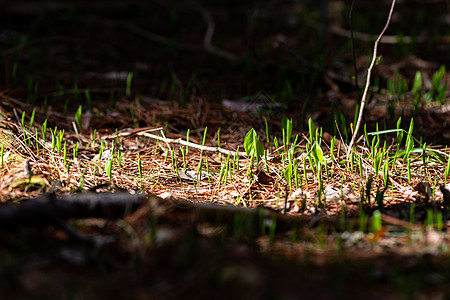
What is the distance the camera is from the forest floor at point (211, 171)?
57.7 inches

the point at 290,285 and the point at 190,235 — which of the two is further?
the point at 190,235

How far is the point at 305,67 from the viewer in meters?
4.19

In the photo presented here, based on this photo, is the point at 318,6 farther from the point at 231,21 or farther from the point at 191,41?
the point at 191,41

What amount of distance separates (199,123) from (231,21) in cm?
312

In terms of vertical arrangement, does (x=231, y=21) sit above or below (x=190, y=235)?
above

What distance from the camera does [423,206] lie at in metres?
2.13

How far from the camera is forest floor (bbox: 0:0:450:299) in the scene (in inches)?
57.7

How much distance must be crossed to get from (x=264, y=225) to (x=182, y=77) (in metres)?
2.60

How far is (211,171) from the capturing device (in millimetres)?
2594

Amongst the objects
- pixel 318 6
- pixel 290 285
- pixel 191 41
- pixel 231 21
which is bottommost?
pixel 290 285

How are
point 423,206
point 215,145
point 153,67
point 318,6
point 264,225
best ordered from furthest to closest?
1. point 318,6
2. point 153,67
3. point 215,145
4. point 423,206
5. point 264,225

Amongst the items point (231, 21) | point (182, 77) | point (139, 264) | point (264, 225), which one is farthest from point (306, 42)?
point (139, 264)

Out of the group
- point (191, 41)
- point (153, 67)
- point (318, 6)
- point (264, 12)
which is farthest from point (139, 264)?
point (318, 6)

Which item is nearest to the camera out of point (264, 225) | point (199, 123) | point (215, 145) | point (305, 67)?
point (264, 225)
